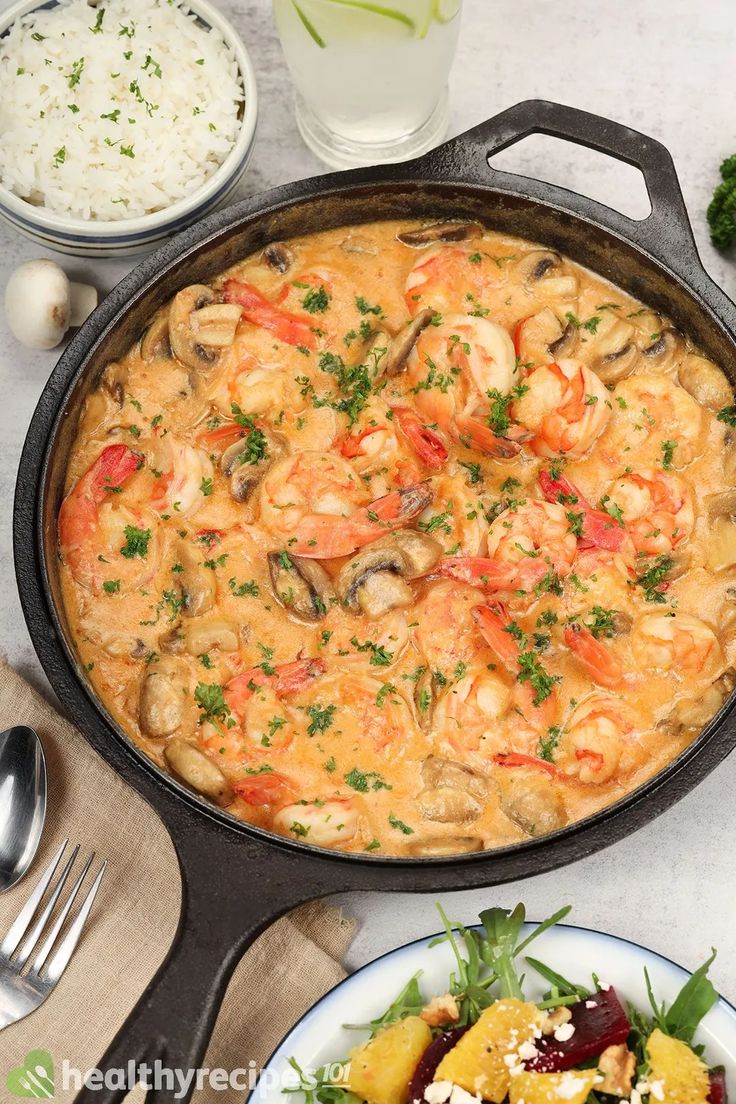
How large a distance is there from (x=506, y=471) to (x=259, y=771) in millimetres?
1125

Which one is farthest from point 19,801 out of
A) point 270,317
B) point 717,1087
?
point 717,1087

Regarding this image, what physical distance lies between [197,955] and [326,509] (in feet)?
4.06

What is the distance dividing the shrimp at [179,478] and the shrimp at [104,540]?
8 cm

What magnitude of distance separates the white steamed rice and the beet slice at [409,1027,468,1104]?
2606 mm

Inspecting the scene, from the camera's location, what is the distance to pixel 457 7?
3.75 m

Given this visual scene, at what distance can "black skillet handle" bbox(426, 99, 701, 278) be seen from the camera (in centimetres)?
361

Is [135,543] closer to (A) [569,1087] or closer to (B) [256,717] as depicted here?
(B) [256,717]

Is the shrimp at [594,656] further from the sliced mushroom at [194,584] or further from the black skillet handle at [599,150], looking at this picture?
the black skillet handle at [599,150]

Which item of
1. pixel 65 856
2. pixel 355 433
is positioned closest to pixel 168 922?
pixel 65 856

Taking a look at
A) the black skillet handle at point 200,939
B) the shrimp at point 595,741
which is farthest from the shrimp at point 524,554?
the black skillet handle at point 200,939

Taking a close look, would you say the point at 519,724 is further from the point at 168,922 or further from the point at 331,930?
the point at 168,922

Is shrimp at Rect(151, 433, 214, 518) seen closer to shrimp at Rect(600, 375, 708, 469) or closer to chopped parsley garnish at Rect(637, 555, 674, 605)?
shrimp at Rect(600, 375, 708, 469)

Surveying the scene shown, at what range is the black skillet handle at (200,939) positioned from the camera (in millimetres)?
2910

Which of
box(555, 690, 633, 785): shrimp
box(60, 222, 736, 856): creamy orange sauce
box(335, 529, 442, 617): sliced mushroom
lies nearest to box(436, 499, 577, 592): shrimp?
box(60, 222, 736, 856): creamy orange sauce
